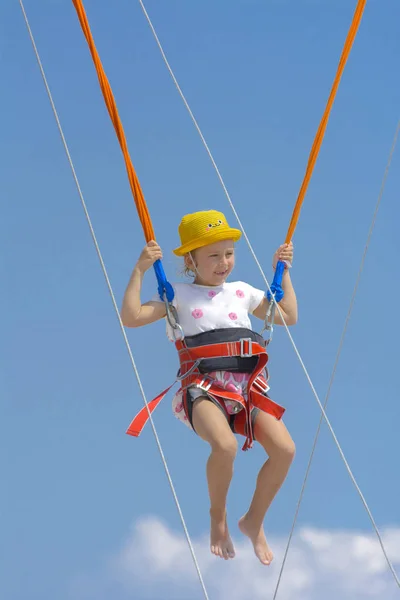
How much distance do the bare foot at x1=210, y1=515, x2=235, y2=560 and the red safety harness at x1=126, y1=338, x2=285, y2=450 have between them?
45cm

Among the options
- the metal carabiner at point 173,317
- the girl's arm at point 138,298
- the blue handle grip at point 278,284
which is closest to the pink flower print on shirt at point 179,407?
the metal carabiner at point 173,317

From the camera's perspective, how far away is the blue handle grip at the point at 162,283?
19.3ft

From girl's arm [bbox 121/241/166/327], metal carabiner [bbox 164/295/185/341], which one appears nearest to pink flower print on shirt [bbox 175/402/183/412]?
metal carabiner [bbox 164/295/185/341]

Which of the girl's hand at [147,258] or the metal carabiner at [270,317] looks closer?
the girl's hand at [147,258]

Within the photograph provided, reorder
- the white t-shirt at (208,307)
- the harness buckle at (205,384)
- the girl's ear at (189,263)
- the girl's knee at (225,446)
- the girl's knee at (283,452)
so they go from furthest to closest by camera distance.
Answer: the girl's ear at (189,263)
the white t-shirt at (208,307)
the harness buckle at (205,384)
the girl's knee at (283,452)
the girl's knee at (225,446)

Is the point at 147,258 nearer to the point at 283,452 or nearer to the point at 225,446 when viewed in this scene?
the point at 225,446

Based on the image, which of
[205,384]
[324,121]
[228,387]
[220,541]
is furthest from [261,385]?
[324,121]

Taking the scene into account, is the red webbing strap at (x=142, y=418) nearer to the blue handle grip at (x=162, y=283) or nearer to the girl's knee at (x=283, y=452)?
the blue handle grip at (x=162, y=283)

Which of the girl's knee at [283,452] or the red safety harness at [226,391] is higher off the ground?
the red safety harness at [226,391]

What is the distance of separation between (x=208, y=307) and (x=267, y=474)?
992 millimetres

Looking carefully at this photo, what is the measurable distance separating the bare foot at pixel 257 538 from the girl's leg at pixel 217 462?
0.43ft

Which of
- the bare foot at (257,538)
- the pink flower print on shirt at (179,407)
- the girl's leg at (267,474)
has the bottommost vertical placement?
the bare foot at (257,538)

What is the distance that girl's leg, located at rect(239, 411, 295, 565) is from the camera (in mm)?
5703

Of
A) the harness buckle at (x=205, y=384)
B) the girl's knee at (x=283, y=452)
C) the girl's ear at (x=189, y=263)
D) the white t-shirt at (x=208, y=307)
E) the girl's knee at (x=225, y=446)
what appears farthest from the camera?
the girl's ear at (x=189, y=263)
